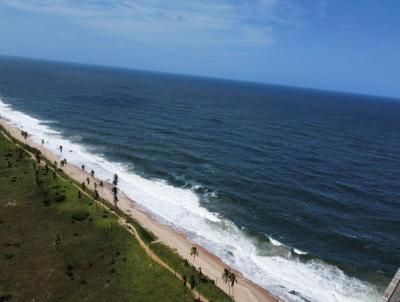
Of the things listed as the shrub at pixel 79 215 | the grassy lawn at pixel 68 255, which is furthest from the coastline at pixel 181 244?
the shrub at pixel 79 215

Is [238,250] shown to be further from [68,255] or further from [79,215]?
[79,215]

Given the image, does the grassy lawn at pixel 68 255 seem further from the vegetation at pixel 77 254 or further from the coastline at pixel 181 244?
the coastline at pixel 181 244

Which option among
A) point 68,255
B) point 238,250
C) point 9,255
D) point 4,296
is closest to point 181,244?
point 238,250

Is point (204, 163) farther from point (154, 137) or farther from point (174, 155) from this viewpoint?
point (154, 137)

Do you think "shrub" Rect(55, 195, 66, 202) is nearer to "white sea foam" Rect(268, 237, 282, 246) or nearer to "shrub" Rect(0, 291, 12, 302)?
"shrub" Rect(0, 291, 12, 302)

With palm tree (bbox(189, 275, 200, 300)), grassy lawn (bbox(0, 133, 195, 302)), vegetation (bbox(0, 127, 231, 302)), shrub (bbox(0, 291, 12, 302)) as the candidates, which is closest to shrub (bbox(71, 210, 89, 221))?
vegetation (bbox(0, 127, 231, 302))

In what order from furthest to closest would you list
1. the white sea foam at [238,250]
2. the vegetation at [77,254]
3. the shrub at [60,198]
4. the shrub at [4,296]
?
the shrub at [60,198], the white sea foam at [238,250], the vegetation at [77,254], the shrub at [4,296]
